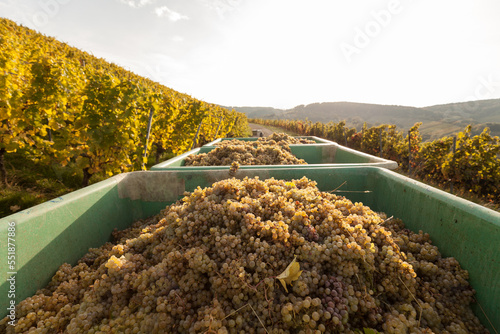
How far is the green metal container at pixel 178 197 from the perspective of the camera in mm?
1194

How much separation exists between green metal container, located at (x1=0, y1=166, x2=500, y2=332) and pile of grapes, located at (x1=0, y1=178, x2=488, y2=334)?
92 millimetres

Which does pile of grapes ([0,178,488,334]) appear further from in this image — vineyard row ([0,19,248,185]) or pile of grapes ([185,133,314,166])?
vineyard row ([0,19,248,185])

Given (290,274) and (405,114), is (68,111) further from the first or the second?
(405,114)

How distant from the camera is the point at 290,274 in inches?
44.3

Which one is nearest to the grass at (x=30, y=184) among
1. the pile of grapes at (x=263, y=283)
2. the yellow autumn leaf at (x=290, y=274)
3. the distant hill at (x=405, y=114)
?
the pile of grapes at (x=263, y=283)

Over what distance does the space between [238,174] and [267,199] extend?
81 centimetres

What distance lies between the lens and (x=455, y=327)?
107 centimetres

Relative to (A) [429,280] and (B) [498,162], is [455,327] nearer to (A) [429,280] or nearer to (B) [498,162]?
(A) [429,280]

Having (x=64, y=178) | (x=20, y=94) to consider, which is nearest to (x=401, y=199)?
(x=20, y=94)

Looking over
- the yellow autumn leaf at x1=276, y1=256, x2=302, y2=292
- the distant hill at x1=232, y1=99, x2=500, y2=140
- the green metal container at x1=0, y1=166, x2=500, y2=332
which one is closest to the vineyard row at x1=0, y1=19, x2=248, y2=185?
the green metal container at x1=0, y1=166, x2=500, y2=332

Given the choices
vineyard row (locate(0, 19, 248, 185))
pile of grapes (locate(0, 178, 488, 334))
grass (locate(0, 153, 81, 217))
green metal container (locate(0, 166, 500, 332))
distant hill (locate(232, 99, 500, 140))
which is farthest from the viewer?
distant hill (locate(232, 99, 500, 140))

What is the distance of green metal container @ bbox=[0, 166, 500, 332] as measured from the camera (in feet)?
3.92

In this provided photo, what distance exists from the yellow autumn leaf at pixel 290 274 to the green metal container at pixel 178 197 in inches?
37.8

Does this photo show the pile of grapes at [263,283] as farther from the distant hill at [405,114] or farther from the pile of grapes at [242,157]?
the distant hill at [405,114]
